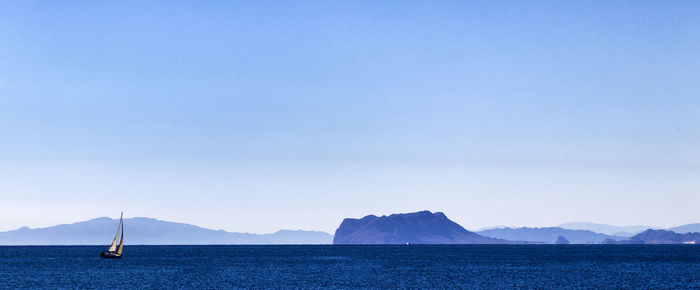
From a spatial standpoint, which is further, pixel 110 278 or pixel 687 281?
pixel 110 278

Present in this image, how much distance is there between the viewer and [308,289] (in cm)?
10644

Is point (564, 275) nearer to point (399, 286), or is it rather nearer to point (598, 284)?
point (598, 284)

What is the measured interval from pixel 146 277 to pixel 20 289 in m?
29.1

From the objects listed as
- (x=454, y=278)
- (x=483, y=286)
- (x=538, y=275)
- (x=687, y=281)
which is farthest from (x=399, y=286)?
(x=687, y=281)

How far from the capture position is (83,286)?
113688 mm

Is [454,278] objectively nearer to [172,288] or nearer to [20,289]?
[172,288]

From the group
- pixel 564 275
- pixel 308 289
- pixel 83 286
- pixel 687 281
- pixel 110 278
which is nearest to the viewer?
pixel 308 289

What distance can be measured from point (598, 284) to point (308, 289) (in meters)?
46.3

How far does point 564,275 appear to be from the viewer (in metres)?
141

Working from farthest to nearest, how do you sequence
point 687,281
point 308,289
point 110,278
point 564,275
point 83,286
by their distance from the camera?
point 564,275 < point 110,278 < point 687,281 < point 83,286 < point 308,289

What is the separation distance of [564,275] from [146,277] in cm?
7790

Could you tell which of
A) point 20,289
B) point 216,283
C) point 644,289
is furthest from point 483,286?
point 20,289

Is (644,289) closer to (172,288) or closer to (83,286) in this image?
(172,288)

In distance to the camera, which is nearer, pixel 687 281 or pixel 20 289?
pixel 20 289
